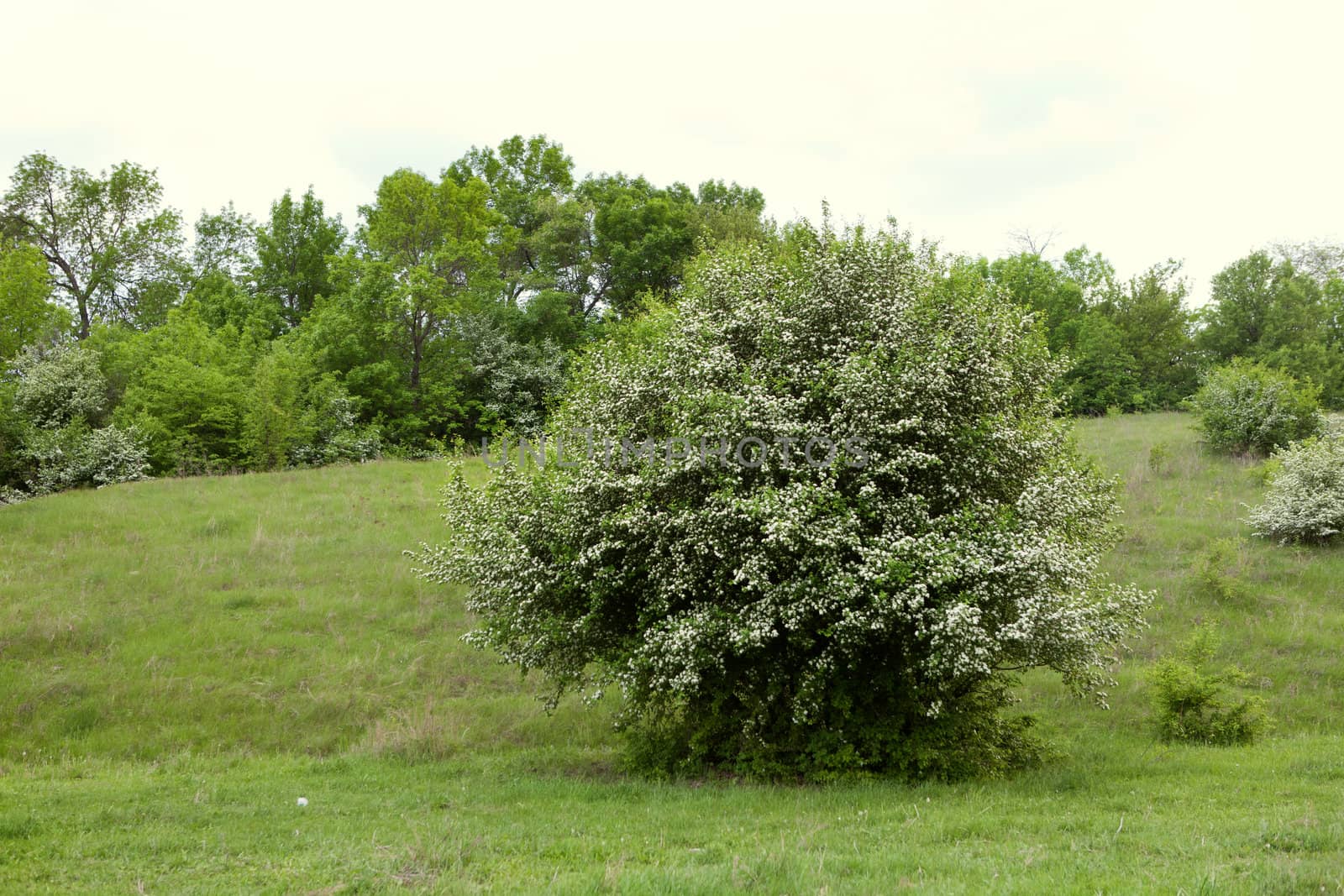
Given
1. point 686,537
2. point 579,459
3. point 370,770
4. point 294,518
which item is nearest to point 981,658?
point 686,537

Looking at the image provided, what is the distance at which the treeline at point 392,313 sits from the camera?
3819 centimetres

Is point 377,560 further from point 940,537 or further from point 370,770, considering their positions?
point 940,537

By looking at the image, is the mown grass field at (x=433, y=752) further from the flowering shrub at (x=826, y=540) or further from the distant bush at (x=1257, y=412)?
the distant bush at (x=1257, y=412)

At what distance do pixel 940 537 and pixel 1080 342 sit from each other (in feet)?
175

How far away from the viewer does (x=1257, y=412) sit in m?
33.5

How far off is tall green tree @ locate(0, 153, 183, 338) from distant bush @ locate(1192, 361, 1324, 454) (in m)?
59.2

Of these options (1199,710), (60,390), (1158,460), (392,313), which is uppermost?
(392,313)

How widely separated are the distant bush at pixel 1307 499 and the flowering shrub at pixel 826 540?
13.1 metres

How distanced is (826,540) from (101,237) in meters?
62.5

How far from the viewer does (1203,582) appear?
22.1 metres

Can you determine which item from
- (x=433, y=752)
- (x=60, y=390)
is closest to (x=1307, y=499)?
(x=433, y=752)

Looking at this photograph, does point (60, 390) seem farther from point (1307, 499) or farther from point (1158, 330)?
point (1158, 330)

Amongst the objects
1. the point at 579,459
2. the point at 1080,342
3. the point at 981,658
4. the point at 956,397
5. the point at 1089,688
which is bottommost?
the point at 1089,688

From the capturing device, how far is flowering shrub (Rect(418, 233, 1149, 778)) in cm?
1171
